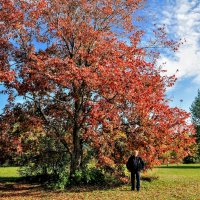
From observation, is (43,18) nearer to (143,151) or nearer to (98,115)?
(98,115)

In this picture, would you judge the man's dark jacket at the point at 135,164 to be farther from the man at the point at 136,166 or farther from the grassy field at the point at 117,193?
the grassy field at the point at 117,193

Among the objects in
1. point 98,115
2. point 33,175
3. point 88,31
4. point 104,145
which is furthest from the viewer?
point 33,175

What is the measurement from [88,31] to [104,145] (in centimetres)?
624

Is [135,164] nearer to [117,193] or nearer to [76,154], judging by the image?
[117,193]

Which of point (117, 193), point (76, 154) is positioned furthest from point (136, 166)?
point (76, 154)

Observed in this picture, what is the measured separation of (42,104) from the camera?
20078 millimetres

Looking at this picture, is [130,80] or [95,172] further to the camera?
[95,172]

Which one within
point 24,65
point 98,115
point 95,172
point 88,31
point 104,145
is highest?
point 88,31

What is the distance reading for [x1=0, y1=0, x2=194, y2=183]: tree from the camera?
17.5m

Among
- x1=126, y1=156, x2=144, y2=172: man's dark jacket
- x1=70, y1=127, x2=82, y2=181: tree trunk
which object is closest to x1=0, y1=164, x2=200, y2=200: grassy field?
x1=126, y1=156, x2=144, y2=172: man's dark jacket

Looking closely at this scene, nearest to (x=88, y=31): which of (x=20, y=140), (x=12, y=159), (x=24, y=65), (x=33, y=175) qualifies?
(x=24, y=65)

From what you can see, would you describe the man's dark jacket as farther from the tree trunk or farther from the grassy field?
the tree trunk

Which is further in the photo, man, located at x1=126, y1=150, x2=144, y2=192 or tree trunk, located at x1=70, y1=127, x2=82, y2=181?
tree trunk, located at x1=70, y1=127, x2=82, y2=181

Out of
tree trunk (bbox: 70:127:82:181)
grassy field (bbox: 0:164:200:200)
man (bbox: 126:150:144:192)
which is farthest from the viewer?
tree trunk (bbox: 70:127:82:181)
